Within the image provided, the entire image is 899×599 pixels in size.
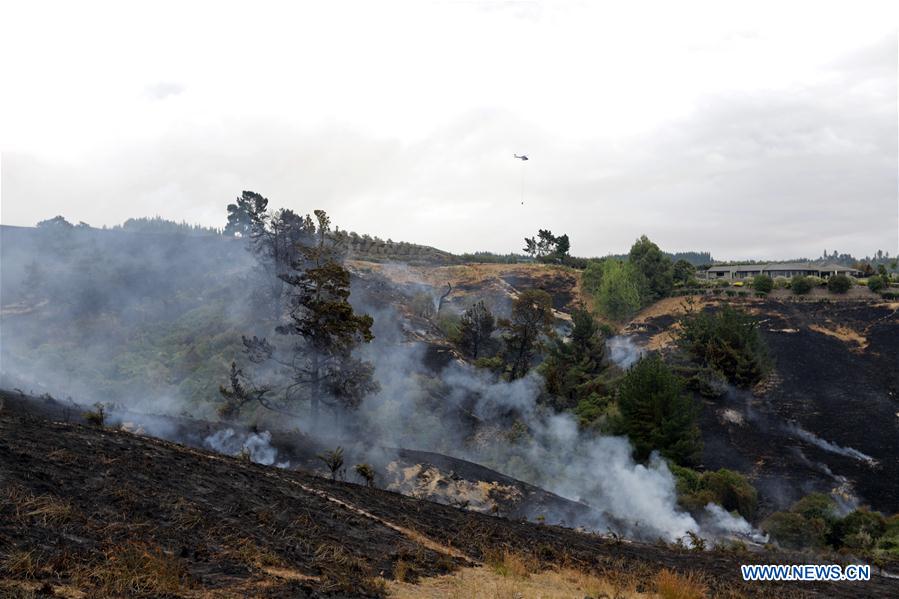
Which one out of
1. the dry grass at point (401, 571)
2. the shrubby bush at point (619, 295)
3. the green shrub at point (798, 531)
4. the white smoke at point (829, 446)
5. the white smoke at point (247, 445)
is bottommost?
the green shrub at point (798, 531)

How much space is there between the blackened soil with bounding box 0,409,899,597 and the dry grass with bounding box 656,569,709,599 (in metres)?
0.53

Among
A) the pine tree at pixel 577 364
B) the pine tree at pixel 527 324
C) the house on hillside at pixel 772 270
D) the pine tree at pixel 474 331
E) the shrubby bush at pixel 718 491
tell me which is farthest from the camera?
the house on hillside at pixel 772 270

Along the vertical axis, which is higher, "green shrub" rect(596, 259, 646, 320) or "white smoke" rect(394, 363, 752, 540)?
"green shrub" rect(596, 259, 646, 320)

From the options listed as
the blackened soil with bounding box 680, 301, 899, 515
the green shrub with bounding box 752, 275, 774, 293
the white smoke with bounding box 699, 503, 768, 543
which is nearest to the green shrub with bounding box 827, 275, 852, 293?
the blackened soil with bounding box 680, 301, 899, 515

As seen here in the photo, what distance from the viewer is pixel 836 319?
48.8m

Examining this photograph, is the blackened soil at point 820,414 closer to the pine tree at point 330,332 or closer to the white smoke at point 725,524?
the white smoke at point 725,524

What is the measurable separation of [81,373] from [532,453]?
961 inches

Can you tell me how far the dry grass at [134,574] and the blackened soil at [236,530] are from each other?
4cm

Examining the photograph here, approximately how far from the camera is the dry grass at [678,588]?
10547 mm

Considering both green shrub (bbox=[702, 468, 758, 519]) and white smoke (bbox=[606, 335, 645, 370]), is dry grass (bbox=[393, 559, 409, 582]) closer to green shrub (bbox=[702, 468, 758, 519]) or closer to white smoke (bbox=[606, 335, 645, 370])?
green shrub (bbox=[702, 468, 758, 519])

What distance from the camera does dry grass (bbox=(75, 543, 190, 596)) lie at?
281 inches

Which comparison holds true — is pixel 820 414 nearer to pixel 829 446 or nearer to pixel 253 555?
pixel 829 446

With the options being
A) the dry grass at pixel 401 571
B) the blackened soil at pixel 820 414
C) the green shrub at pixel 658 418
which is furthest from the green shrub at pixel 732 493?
the dry grass at pixel 401 571

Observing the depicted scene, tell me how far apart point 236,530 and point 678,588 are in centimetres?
734
